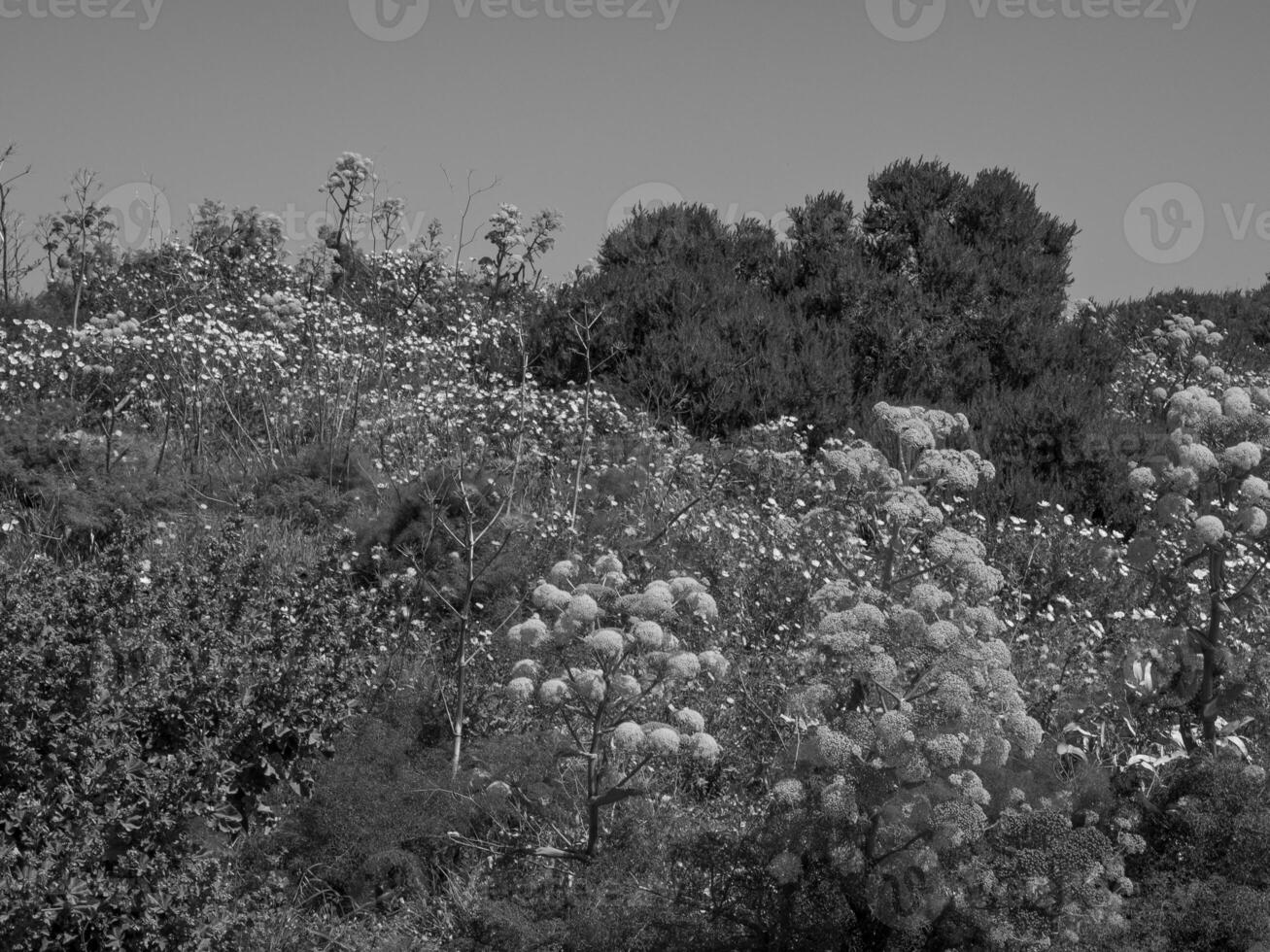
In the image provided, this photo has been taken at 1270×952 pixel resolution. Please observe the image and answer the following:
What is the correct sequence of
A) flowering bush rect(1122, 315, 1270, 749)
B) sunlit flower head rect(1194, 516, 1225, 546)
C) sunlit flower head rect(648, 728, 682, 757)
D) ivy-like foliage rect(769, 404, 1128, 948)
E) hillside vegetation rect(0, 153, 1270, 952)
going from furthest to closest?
flowering bush rect(1122, 315, 1270, 749), sunlit flower head rect(1194, 516, 1225, 546), sunlit flower head rect(648, 728, 682, 757), hillside vegetation rect(0, 153, 1270, 952), ivy-like foliage rect(769, 404, 1128, 948)

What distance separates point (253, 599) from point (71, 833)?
1.37 metres

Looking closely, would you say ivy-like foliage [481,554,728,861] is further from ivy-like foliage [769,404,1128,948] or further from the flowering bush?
the flowering bush

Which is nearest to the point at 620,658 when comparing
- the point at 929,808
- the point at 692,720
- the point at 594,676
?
the point at 594,676

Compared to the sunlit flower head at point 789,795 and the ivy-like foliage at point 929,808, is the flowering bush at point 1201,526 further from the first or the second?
the sunlit flower head at point 789,795

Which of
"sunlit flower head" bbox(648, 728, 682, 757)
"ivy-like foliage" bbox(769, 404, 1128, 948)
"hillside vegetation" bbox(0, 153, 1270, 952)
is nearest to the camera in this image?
"ivy-like foliage" bbox(769, 404, 1128, 948)

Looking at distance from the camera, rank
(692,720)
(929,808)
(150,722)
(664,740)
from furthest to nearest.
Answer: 1. (150,722)
2. (692,720)
3. (664,740)
4. (929,808)

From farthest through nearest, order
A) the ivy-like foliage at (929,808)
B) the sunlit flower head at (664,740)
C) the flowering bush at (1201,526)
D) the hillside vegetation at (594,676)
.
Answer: the flowering bush at (1201,526) < the sunlit flower head at (664,740) < the hillside vegetation at (594,676) < the ivy-like foliage at (929,808)

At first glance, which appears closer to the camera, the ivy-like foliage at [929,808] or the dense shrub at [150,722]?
the ivy-like foliage at [929,808]

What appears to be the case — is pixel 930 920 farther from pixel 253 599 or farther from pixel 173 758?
pixel 253 599

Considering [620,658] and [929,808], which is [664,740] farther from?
[929,808]

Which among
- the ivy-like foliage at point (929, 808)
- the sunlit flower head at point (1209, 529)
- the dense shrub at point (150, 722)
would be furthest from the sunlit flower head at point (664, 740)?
the sunlit flower head at point (1209, 529)

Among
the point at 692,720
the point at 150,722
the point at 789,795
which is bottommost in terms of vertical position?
→ the point at 150,722

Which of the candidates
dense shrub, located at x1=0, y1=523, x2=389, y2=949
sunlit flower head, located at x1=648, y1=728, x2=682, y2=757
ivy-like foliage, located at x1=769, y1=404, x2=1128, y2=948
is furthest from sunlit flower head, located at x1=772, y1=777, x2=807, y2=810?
dense shrub, located at x1=0, y1=523, x2=389, y2=949

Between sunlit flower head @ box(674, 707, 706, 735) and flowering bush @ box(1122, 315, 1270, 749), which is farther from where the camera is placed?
flowering bush @ box(1122, 315, 1270, 749)
